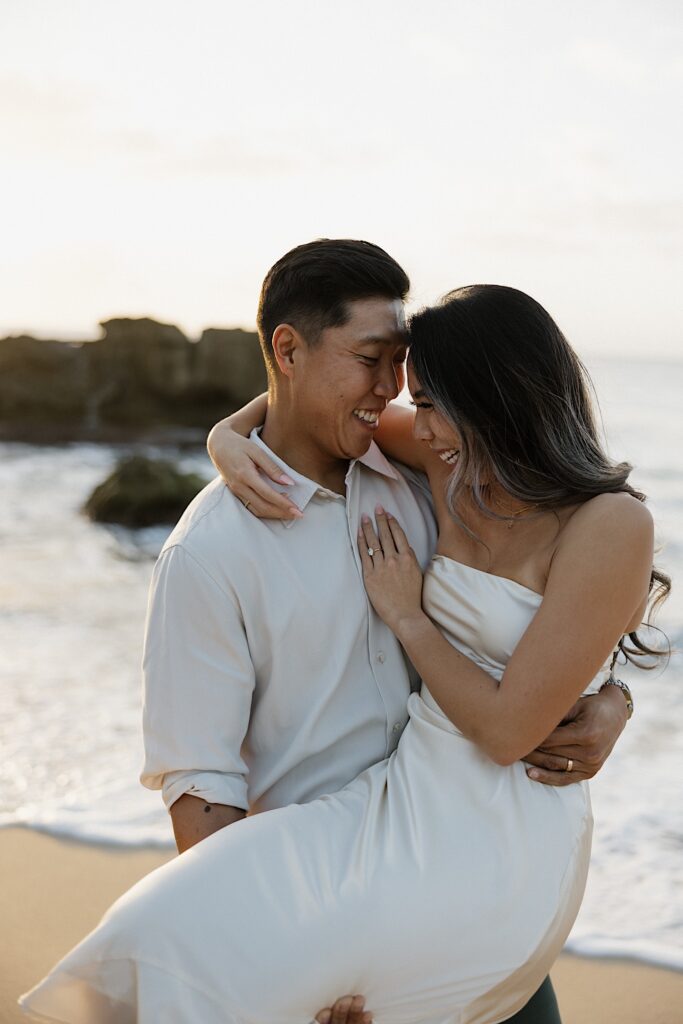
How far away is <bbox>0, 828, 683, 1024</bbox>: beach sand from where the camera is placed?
3.27 metres

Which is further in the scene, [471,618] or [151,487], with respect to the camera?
A: [151,487]

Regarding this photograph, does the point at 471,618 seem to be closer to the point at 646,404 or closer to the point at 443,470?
the point at 443,470

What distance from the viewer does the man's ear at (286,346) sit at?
2.65 meters

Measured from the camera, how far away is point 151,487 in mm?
12492

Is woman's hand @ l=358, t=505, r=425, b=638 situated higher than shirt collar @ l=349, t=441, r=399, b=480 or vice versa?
shirt collar @ l=349, t=441, r=399, b=480

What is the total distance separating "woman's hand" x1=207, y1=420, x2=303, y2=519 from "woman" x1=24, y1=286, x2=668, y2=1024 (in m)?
0.25

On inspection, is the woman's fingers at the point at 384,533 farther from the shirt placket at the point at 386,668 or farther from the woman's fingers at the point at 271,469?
the woman's fingers at the point at 271,469

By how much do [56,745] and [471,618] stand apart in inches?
140

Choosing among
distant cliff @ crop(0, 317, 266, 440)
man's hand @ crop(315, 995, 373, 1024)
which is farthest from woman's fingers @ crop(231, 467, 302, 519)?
distant cliff @ crop(0, 317, 266, 440)

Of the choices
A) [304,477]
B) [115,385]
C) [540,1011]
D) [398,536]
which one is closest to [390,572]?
[398,536]

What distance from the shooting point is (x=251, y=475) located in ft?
8.36

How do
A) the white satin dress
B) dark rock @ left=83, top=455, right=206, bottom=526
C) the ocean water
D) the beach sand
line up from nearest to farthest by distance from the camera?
the white satin dress
the beach sand
the ocean water
dark rock @ left=83, top=455, right=206, bottom=526

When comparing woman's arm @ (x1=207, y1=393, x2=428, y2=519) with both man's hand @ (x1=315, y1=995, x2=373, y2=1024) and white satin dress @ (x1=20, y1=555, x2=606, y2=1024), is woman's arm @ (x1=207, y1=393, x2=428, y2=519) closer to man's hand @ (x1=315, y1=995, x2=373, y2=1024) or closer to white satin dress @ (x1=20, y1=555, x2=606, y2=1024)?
white satin dress @ (x1=20, y1=555, x2=606, y2=1024)

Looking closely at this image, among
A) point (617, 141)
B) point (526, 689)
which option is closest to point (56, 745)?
point (526, 689)
